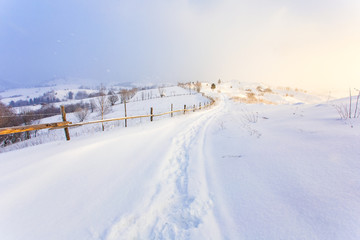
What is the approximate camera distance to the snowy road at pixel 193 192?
1991 millimetres

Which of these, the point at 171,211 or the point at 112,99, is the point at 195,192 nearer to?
the point at 171,211

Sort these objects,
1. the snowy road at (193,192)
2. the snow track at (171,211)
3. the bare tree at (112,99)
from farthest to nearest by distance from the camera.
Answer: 1. the bare tree at (112,99)
2. the snow track at (171,211)
3. the snowy road at (193,192)

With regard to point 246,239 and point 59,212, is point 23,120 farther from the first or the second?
point 246,239

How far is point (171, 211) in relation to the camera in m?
2.52

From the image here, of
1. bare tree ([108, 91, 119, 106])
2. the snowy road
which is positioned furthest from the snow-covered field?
bare tree ([108, 91, 119, 106])

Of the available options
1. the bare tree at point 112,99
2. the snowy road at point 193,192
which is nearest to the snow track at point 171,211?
the snowy road at point 193,192

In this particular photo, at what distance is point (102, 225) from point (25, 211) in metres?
1.39

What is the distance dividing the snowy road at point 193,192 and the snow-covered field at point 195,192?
0.05 feet

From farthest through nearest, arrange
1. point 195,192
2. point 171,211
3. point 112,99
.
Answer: point 112,99, point 195,192, point 171,211

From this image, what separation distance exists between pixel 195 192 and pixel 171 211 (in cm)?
63

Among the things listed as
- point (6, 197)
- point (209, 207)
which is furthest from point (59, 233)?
point (209, 207)

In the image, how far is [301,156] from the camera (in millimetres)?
3096

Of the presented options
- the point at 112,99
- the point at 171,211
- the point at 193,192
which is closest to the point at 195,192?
the point at 193,192

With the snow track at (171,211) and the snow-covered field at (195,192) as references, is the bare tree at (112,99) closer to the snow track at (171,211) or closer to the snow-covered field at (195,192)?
the snow-covered field at (195,192)
